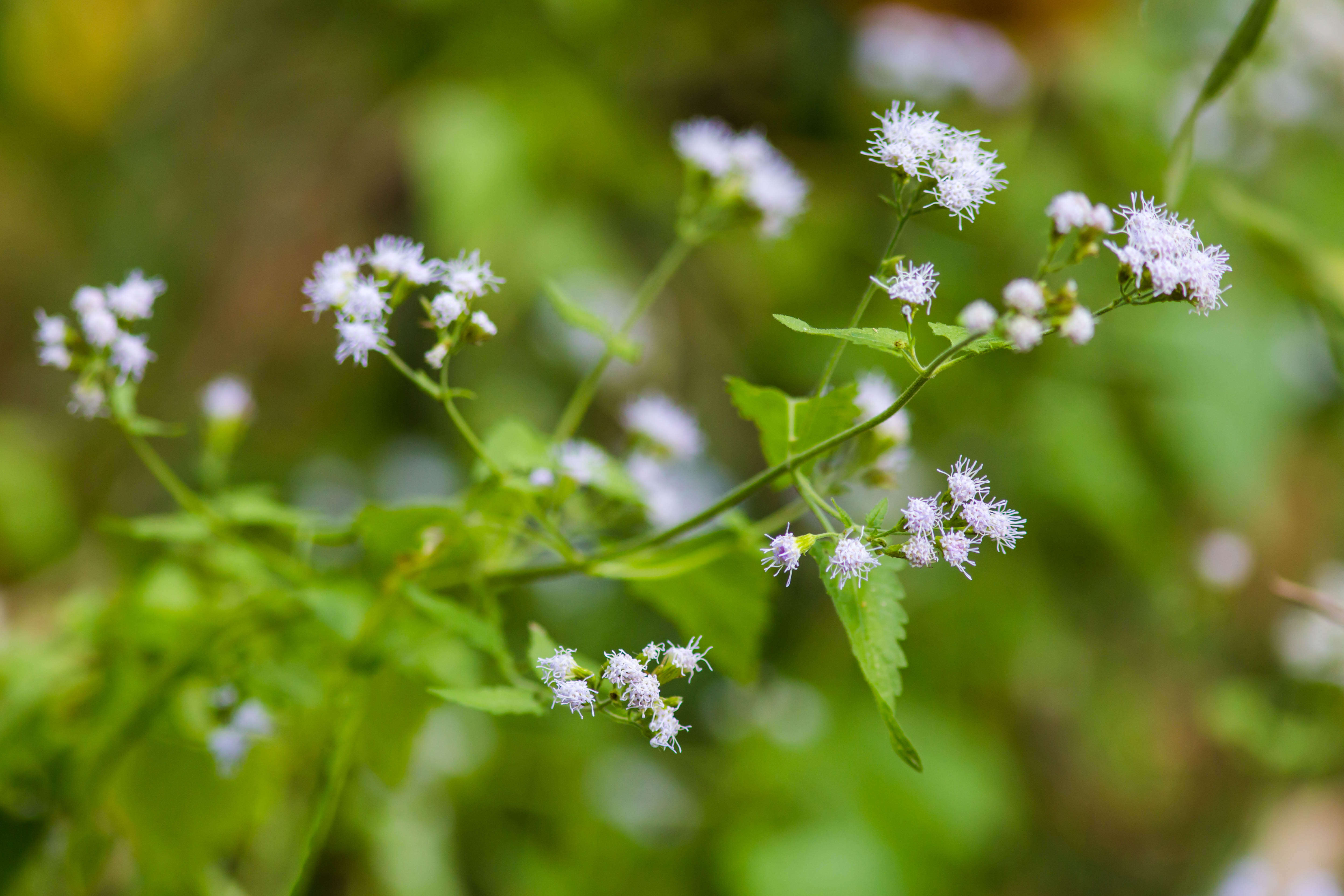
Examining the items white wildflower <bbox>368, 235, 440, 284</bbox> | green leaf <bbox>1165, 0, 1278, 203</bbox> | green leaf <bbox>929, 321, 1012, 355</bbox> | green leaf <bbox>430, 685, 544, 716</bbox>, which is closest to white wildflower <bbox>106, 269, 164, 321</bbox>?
white wildflower <bbox>368, 235, 440, 284</bbox>

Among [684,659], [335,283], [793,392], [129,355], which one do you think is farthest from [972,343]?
[793,392]

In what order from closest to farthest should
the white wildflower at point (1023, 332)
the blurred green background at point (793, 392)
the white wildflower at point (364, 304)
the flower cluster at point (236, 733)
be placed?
1. the white wildflower at point (1023, 332)
2. the white wildflower at point (364, 304)
3. the flower cluster at point (236, 733)
4. the blurred green background at point (793, 392)

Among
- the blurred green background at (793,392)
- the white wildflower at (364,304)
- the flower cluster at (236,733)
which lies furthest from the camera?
the blurred green background at (793,392)

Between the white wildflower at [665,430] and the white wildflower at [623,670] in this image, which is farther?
the white wildflower at [665,430]

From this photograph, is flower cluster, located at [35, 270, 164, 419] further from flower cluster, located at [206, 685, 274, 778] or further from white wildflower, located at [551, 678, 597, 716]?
white wildflower, located at [551, 678, 597, 716]

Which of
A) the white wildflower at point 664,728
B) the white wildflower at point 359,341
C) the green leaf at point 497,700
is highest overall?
the white wildflower at point 359,341

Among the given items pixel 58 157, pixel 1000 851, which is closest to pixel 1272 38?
pixel 1000 851

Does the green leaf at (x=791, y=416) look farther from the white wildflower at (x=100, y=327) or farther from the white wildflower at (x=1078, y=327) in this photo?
the white wildflower at (x=100, y=327)

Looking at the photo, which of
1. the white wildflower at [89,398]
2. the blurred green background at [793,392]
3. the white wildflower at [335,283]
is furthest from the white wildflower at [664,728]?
the blurred green background at [793,392]
